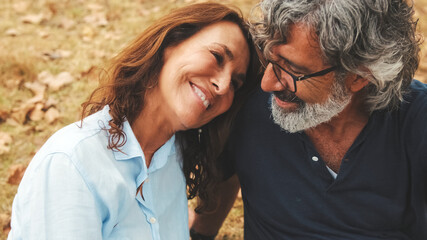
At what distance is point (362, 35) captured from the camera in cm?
165

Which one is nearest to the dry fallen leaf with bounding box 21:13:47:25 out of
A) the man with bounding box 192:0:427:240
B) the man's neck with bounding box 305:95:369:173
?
the man with bounding box 192:0:427:240

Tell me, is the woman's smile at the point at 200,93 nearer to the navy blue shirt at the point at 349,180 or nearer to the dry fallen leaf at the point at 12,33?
the navy blue shirt at the point at 349,180

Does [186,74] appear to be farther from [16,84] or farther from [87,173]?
[16,84]

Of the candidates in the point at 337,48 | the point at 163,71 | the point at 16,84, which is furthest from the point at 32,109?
the point at 337,48

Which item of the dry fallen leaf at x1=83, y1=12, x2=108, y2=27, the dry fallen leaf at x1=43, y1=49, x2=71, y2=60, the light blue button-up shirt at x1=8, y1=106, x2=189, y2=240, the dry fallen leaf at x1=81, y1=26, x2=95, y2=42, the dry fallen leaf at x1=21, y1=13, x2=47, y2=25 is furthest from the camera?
the dry fallen leaf at x1=83, y1=12, x2=108, y2=27

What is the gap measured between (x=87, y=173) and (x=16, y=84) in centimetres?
245

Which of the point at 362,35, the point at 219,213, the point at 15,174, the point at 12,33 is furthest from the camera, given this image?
the point at 12,33

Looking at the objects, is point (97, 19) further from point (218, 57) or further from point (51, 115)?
point (218, 57)

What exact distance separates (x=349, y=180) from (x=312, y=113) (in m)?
0.32

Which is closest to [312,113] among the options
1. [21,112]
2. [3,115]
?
[21,112]

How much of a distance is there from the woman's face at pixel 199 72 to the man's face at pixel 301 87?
0.17m

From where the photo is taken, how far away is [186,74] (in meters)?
1.77

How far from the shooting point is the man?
1676 millimetres

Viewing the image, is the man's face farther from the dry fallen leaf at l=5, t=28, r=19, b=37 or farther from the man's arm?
the dry fallen leaf at l=5, t=28, r=19, b=37
